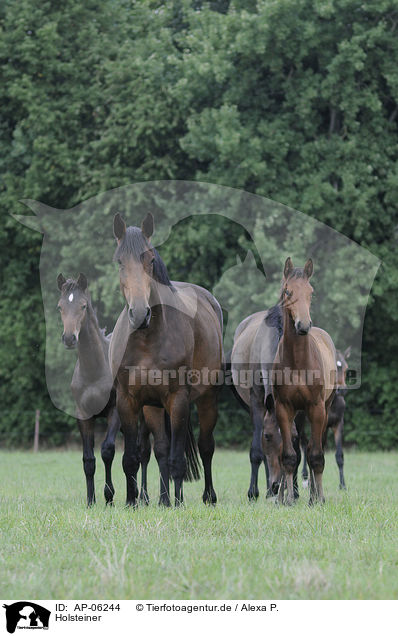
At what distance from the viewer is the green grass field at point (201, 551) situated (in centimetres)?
403

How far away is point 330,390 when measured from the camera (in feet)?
31.5

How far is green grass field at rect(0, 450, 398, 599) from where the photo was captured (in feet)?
13.2

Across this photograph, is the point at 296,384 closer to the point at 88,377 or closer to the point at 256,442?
the point at 256,442

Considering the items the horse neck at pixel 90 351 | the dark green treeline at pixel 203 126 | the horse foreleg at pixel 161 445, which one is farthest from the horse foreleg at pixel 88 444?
the dark green treeline at pixel 203 126

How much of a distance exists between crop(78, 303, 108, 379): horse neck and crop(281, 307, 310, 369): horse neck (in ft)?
7.11

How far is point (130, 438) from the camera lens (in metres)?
7.85

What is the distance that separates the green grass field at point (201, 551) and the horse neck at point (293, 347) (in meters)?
1.47

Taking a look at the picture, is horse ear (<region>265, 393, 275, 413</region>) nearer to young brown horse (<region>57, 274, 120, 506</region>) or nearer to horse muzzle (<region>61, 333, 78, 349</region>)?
young brown horse (<region>57, 274, 120, 506</region>)

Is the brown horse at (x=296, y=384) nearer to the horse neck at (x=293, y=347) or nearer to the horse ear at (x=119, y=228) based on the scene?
the horse neck at (x=293, y=347)

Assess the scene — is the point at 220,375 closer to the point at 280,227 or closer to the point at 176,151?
the point at 280,227

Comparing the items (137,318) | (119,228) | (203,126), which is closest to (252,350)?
(119,228)

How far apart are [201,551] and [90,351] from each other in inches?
180
